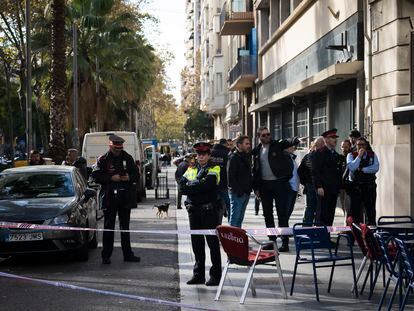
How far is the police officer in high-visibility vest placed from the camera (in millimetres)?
8289

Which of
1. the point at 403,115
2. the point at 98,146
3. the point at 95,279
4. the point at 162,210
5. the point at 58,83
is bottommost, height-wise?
the point at 95,279

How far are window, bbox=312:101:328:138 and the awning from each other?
24.5 ft

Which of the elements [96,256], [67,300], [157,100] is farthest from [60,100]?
[157,100]

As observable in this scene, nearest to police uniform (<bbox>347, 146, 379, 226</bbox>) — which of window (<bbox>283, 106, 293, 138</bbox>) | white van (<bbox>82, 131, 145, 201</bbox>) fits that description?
white van (<bbox>82, 131, 145, 201</bbox>)

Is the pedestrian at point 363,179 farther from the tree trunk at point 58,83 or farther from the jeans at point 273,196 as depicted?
the tree trunk at point 58,83

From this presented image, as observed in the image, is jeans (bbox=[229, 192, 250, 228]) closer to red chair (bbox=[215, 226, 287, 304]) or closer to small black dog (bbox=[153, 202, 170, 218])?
red chair (bbox=[215, 226, 287, 304])

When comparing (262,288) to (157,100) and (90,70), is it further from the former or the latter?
(157,100)

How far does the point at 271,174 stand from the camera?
34.8ft

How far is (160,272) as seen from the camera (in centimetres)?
972

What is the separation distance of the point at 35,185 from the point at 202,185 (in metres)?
4.04

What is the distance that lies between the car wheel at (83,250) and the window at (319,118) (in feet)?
35.3

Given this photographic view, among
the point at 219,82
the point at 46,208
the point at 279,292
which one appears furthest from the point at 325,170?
the point at 219,82

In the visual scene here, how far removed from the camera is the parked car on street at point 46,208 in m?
9.82

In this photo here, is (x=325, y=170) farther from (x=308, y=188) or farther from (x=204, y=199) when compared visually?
(x=204, y=199)
